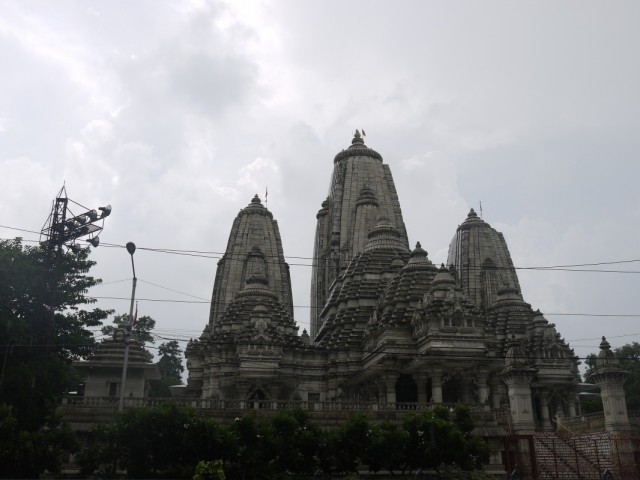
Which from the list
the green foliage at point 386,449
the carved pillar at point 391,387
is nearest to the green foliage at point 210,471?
the green foliage at point 386,449

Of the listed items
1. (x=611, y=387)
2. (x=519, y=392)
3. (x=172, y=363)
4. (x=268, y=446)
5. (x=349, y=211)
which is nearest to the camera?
(x=268, y=446)

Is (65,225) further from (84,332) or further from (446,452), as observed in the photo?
(446,452)

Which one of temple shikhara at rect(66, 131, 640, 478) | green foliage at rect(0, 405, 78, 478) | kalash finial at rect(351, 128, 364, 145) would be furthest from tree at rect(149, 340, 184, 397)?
green foliage at rect(0, 405, 78, 478)

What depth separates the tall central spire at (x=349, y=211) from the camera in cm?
6712

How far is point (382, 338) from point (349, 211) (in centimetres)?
3216

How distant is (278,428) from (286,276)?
169 feet

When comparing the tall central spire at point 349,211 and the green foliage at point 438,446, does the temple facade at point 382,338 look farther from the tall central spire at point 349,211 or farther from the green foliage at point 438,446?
the green foliage at point 438,446

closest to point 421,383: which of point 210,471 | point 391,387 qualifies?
point 391,387

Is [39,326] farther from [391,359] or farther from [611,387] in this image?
[611,387]

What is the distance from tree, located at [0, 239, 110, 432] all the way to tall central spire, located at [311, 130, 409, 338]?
3557 cm

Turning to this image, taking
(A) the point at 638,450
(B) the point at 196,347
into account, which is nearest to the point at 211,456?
(A) the point at 638,450

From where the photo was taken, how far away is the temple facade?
38.5 metres

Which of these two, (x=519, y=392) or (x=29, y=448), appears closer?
(x=29, y=448)

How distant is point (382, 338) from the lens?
1654 inches
